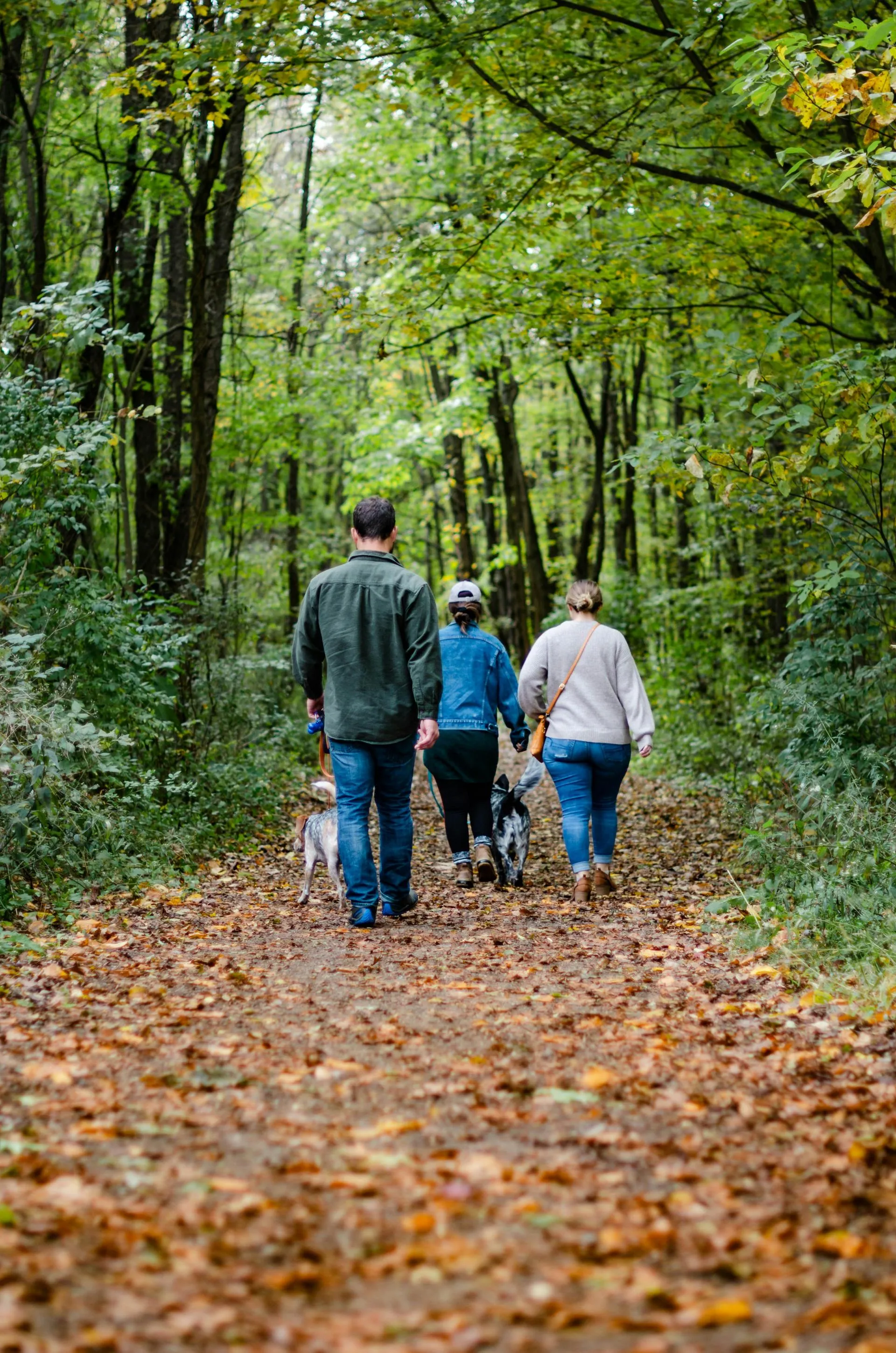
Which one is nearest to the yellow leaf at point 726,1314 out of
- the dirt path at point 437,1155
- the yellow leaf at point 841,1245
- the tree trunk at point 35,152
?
the dirt path at point 437,1155

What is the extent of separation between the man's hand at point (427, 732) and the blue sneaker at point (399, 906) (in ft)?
3.73

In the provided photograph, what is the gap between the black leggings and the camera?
28.0 feet

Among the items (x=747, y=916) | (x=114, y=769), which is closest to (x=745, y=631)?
(x=747, y=916)

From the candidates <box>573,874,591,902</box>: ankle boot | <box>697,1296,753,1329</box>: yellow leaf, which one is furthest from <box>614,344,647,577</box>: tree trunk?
<box>697,1296,753,1329</box>: yellow leaf

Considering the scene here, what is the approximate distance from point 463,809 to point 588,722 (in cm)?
137

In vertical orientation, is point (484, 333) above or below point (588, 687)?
above

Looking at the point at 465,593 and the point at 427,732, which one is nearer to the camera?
the point at 427,732

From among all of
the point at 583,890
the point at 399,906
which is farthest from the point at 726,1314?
the point at 583,890

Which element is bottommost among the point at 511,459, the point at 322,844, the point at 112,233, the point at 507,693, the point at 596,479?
the point at 322,844

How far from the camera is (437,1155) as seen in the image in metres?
3.27

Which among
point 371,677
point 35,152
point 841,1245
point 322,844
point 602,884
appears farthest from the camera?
point 35,152

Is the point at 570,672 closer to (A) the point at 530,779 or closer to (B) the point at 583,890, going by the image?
(A) the point at 530,779

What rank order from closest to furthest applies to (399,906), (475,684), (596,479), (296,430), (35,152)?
(399,906) → (475,684) → (35,152) → (296,430) → (596,479)

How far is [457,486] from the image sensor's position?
2536 cm
